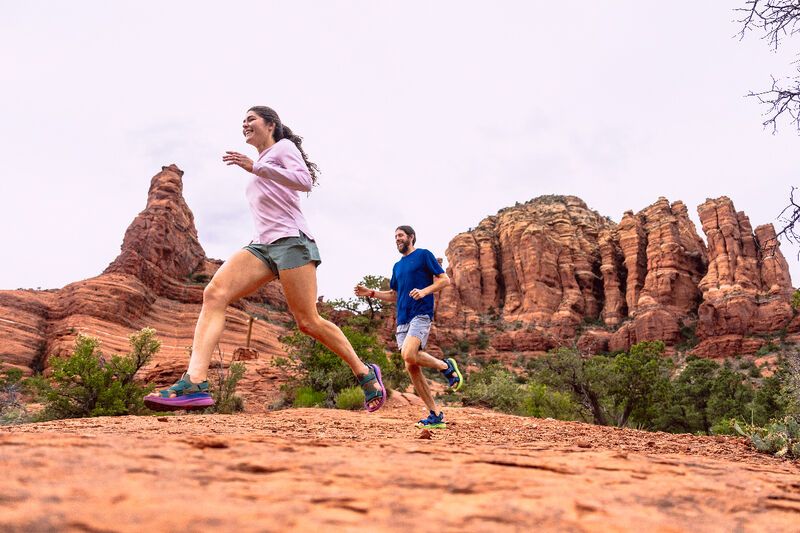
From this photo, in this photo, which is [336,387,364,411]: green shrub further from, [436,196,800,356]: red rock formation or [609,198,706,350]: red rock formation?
[609,198,706,350]: red rock formation

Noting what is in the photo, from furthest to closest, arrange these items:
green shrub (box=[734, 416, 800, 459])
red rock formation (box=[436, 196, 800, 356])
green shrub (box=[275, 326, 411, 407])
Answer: red rock formation (box=[436, 196, 800, 356]), green shrub (box=[275, 326, 411, 407]), green shrub (box=[734, 416, 800, 459])

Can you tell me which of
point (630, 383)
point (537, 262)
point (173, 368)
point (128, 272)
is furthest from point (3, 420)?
point (537, 262)

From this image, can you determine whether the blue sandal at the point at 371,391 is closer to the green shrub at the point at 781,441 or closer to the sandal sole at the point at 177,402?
the sandal sole at the point at 177,402

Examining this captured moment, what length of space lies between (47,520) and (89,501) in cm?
12

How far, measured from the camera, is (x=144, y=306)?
3622 centimetres

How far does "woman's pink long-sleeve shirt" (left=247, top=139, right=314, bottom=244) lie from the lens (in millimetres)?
3736

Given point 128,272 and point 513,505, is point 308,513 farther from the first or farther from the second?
point 128,272

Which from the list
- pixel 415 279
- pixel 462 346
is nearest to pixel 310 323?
pixel 415 279

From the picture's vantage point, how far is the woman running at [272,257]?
11.6ft

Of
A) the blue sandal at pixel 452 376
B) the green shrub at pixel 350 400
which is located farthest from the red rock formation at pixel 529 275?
the blue sandal at pixel 452 376

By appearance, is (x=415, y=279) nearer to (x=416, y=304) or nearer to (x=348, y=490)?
(x=416, y=304)

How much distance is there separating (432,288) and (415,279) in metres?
0.26

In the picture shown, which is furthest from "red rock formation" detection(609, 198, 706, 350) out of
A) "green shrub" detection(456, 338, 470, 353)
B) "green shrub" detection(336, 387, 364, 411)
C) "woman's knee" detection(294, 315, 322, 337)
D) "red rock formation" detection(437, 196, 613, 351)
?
"woman's knee" detection(294, 315, 322, 337)

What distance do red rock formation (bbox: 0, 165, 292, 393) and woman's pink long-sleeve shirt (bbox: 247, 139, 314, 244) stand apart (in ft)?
52.7
